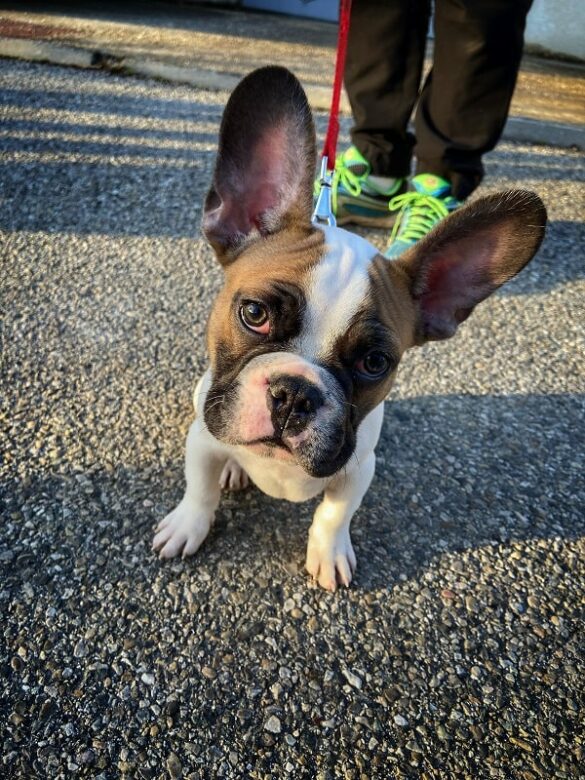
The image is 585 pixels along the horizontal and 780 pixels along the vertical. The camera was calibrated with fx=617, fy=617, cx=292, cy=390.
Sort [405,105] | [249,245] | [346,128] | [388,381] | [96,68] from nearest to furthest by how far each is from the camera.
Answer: [388,381]
[249,245]
[405,105]
[346,128]
[96,68]

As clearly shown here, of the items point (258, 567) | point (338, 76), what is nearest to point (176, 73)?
point (338, 76)

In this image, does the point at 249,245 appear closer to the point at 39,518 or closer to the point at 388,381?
the point at 388,381

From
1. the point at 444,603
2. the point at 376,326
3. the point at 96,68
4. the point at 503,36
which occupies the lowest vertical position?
the point at 444,603

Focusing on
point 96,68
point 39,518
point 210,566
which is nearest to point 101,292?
point 39,518

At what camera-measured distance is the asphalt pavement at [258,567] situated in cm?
186

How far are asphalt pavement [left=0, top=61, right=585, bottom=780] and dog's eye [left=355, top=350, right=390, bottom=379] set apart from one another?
34.3 inches

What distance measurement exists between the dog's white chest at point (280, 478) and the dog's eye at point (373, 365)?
1.28ft

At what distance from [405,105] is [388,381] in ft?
9.29

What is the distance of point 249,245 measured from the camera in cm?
223

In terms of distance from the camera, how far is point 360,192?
440 centimetres

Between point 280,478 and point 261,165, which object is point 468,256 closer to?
point 261,165

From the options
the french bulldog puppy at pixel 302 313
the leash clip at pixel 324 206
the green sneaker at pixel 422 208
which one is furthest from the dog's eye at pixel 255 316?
the green sneaker at pixel 422 208

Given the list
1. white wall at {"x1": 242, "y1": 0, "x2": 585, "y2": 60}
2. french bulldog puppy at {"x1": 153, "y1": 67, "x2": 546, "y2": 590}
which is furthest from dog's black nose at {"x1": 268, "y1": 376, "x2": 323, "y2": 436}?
white wall at {"x1": 242, "y1": 0, "x2": 585, "y2": 60}

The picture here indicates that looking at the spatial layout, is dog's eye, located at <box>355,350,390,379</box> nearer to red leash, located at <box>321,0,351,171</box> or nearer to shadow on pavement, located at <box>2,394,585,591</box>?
shadow on pavement, located at <box>2,394,585,591</box>
